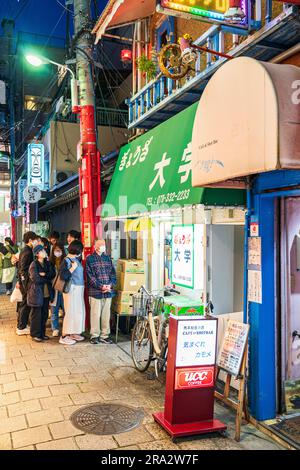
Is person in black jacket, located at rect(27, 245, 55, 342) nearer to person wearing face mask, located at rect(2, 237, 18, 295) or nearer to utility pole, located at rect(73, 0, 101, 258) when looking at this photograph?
utility pole, located at rect(73, 0, 101, 258)

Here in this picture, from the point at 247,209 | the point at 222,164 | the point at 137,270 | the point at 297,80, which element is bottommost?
the point at 137,270

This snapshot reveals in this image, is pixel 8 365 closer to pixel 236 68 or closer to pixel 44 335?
pixel 44 335

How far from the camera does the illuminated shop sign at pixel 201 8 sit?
4.93 meters

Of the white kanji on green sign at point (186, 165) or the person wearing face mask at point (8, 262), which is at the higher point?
the white kanji on green sign at point (186, 165)

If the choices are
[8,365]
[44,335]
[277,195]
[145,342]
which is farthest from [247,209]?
[44,335]

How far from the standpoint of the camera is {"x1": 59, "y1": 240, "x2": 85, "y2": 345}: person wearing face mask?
9648mm

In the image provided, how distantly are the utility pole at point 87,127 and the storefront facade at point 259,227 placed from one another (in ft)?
17.4

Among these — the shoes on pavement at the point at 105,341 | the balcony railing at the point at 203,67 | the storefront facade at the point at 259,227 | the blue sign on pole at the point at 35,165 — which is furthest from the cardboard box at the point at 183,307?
the blue sign on pole at the point at 35,165

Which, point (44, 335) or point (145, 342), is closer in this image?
point (145, 342)

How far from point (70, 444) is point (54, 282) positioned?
18.6 ft

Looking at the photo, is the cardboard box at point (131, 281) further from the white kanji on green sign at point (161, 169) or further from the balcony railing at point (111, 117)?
the balcony railing at point (111, 117)

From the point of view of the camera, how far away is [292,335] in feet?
19.9

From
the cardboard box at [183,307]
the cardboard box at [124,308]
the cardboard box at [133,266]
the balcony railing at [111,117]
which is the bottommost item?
the cardboard box at [124,308]

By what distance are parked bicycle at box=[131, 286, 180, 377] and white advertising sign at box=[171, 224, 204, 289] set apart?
81cm
